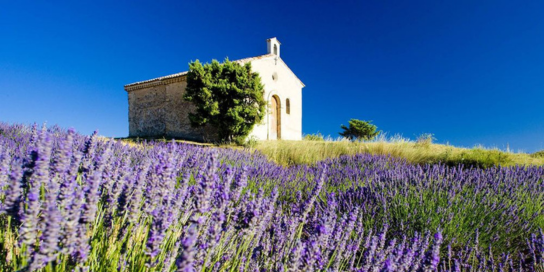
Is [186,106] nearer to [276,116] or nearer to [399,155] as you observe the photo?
[276,116]

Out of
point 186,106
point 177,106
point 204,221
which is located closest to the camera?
point 204,221

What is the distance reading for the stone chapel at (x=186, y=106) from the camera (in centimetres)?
1558

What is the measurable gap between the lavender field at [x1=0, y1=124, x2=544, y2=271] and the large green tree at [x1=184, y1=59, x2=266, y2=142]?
→ 34.2ft

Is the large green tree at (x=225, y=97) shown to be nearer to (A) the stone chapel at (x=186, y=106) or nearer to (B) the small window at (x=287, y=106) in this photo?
(A) the stone chapel at (x=186, y=106)

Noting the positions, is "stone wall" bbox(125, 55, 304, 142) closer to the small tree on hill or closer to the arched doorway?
the arched doorway

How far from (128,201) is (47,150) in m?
0.36

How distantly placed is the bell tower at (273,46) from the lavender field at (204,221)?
16.6 metres

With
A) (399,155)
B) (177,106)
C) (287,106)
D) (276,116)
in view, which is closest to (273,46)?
(287,106)

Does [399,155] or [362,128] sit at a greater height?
[362,128]

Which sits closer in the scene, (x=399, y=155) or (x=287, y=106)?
(x=399, y=155)

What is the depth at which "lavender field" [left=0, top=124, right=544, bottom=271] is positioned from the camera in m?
0.82

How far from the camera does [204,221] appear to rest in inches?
50.0

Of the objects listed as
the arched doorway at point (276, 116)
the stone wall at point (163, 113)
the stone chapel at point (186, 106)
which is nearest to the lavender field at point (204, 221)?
the stone chapel at point (186, 106)

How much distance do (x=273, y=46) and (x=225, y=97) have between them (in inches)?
272
